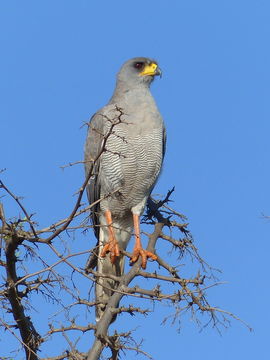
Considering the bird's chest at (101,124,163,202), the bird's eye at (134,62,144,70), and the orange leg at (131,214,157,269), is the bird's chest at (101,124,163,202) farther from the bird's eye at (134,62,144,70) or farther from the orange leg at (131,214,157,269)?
the bird's eye at (134,62,144,70)

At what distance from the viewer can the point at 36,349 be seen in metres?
4.01

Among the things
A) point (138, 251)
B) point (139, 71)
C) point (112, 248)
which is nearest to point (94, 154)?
point (112, 248)

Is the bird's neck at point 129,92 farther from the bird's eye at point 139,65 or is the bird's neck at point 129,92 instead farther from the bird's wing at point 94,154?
the bird's wing at point 94,154

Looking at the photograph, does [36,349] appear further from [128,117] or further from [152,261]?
[128,117]

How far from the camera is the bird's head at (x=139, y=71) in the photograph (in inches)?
289

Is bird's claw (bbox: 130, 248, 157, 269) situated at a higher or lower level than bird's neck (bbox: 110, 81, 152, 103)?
lower

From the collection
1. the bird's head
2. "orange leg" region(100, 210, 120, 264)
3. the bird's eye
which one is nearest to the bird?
"orange leg" region(100, 210, 120, 264)

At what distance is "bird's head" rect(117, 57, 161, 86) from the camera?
7.33 metres

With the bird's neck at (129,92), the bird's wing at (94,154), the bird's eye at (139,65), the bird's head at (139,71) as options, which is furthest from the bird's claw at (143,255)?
the bird's eye at (139,65)

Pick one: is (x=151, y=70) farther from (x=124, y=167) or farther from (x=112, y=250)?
(x=112, y=250)

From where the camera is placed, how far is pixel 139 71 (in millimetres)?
7410

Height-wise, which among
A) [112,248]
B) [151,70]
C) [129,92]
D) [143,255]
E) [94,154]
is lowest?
[143,255]

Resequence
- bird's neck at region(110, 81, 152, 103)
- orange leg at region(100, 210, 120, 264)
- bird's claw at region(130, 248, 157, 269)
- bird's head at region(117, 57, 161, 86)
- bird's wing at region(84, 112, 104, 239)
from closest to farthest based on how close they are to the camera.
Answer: bird's claw at region(130, 248, 157, 269), orange leg at region(100, 210, 120, 264), bird's wing at region(84, 112, 104, 239), bird's neck at region(110, 81, 152, 103), bird's head at region(117, 57, 161, 86)

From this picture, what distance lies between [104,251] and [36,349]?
229 cm
